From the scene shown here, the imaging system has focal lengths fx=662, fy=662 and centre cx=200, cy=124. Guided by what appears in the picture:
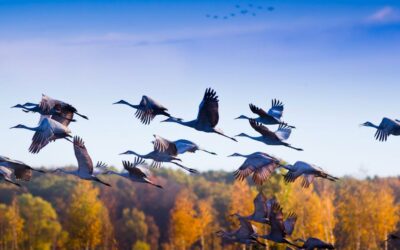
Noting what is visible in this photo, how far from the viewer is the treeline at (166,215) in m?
54.5

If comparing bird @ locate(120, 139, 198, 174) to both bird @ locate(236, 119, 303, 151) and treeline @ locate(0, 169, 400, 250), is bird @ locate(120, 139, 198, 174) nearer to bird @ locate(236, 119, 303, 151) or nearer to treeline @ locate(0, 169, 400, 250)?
bird @ locate(236, 119, 303, 151)

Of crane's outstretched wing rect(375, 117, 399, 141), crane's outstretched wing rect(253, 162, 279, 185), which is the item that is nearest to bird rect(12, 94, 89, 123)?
crane's outstretched wing rect(253, 162, 279, 185)

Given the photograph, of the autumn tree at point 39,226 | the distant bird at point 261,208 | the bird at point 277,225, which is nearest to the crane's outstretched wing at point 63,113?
the distant bird at point 261,208

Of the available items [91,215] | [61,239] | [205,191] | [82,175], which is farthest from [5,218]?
[82,175]

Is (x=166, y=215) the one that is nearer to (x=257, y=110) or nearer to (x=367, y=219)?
(x=367, y=219)

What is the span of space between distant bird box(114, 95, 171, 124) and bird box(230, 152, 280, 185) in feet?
7.33

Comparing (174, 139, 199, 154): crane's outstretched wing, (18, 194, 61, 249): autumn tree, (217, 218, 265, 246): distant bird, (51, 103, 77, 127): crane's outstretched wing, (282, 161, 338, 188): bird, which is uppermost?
(51, 103, 77, 127): crane's outstretched wing

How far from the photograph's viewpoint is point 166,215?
8419 cm

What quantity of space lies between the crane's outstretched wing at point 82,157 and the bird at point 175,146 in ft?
5.56

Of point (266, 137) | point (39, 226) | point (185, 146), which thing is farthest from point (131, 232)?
point (266, 137)

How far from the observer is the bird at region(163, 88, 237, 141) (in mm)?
13755

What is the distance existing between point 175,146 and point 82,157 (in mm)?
2104

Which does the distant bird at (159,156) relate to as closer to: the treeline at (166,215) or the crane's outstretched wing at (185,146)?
the crane's outstretched wing at (185,146)

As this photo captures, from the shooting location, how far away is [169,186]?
99438mm
